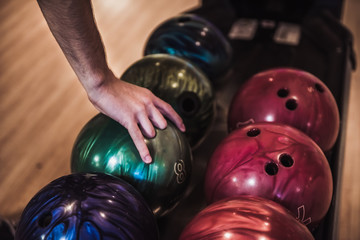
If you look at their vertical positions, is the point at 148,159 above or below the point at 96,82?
below

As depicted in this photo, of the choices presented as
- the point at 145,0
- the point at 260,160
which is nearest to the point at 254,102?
the point at 260,160

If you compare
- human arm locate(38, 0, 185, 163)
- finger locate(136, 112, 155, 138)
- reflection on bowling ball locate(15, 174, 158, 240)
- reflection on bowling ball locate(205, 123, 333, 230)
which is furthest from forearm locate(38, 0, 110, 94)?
reflection on bowling ball locate(205, 123, 333, 230)

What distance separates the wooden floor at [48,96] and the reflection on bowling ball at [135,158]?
741 mm

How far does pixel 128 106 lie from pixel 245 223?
1.48ft

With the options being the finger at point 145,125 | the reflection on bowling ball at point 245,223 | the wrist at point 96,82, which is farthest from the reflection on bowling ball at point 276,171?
the wrist at point 96,82

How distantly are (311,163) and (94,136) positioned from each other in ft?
2.08

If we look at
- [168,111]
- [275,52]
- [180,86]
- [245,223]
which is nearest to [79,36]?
[168,111]

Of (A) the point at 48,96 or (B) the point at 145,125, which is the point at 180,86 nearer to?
(B) the point at 145,125

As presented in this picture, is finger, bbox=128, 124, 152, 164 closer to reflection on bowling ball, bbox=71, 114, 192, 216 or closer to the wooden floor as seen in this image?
reflection on bowling ball, bbox=71, 114, 192, 216

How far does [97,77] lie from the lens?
3.50 ft

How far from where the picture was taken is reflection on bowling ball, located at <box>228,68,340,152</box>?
130cm

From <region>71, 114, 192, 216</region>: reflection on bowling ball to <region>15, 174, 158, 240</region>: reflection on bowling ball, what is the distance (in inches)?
3.4

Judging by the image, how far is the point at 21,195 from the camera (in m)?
1.78

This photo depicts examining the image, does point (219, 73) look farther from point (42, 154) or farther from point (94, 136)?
point (42, 154)
